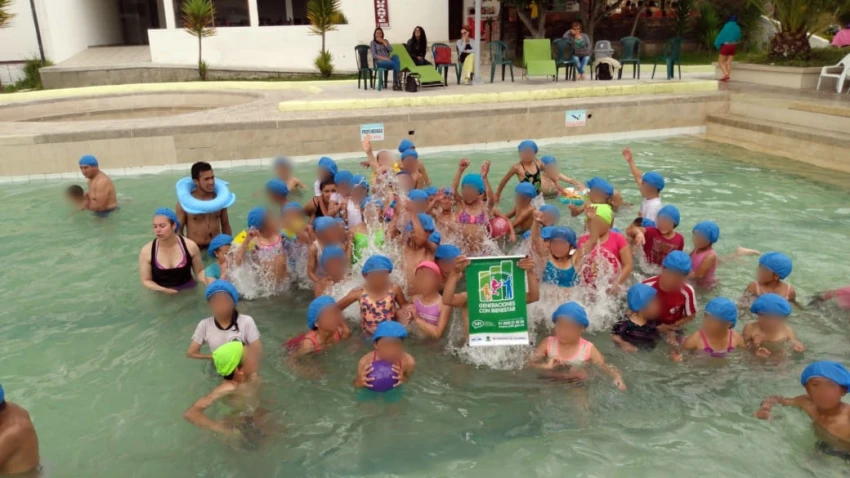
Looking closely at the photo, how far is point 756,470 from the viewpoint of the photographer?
3.99 m

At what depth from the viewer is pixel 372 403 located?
4.74 m

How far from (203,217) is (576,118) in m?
9.13

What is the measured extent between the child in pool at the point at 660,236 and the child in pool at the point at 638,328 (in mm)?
1064

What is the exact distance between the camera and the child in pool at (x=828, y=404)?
12.3 ft

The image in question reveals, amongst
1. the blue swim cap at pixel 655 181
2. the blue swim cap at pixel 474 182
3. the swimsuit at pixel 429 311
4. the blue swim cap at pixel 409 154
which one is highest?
the blue swim cap at pixel 409 154

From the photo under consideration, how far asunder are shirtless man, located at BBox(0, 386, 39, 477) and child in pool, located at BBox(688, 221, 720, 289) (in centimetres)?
552

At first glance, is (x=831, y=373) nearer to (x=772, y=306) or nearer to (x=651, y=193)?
(x=772, y=306)

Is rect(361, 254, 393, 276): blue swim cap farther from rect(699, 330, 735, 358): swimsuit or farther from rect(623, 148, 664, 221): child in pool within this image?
rect(623, 148, 664, 221): child in pool

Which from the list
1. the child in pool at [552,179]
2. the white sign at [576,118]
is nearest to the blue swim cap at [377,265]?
the child in pool at [552,179]

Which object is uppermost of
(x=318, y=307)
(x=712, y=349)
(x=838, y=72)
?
(x=838, y=72)

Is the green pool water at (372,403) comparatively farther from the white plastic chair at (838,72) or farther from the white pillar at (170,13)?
the white pillar at (170,13)

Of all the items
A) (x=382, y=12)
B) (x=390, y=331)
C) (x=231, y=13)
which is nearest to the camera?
(x=390, y=331)

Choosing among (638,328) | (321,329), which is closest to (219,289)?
(321,329)

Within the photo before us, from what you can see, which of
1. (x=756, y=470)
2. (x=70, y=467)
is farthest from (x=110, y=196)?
(x=756, y=470)
